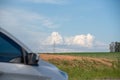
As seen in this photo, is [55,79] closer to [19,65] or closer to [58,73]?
[58,73]

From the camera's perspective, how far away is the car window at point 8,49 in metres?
5.43

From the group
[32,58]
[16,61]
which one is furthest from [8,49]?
[32,58]

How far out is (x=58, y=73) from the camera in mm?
5984

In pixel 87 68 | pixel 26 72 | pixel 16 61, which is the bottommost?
pixel 87 68

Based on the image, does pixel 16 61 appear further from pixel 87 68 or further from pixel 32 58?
pixel 87 68

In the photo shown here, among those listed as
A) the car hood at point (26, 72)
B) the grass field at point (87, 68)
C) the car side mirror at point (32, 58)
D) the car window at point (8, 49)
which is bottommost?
the grass field at point (87, 68)

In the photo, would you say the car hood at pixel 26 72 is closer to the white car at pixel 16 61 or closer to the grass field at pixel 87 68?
the white car at pixel 16 61

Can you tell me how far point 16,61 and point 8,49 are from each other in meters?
0.23

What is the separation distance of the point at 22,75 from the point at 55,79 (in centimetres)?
57

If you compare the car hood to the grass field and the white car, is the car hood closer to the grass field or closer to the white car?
the white car

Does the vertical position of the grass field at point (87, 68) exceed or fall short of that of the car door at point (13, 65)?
it falls short

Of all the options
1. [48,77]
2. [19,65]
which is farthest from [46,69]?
[19,65]

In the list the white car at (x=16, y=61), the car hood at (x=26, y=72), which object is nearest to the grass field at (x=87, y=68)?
the car hood at (x=26, y=72)

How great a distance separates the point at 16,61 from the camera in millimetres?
5410
